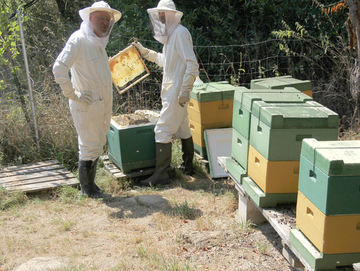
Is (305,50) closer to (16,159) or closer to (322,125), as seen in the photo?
(322,125)

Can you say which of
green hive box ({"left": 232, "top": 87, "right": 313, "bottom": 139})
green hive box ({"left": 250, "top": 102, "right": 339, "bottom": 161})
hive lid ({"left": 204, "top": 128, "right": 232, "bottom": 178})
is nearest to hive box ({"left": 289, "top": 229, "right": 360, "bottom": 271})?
green hive box ({"left": 250, "top": 102, "right": 339, "bottom": 161})

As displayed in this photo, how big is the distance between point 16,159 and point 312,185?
172 inches

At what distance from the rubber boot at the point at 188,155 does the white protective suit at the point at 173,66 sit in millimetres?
299

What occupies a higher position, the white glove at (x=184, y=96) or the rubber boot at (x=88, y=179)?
the white glove at (x=184, y=96)

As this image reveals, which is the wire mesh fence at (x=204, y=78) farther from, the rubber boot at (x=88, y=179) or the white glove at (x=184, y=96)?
the white glove at (x=184, y=96)

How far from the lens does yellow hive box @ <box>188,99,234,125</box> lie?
4746 millimetres

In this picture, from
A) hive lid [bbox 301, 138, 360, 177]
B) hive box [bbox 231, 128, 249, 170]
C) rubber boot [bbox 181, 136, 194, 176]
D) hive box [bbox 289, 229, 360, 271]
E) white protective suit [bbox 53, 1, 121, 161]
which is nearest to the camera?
hive lid [bbox 301, 138, 360, 177]

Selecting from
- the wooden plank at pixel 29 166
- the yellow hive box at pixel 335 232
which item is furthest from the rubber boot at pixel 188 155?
the yellow hive box at pixel 335 232

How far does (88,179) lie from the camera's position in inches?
171

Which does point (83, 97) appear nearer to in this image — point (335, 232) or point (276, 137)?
point (276, 137)

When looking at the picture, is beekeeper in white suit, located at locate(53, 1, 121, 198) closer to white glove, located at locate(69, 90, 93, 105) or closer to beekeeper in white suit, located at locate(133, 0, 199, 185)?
white glove, located at locate(69, 90, 93, 105)

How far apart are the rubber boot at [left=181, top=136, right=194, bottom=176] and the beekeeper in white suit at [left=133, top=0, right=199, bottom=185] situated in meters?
0.23

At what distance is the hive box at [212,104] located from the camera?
15.4 feet

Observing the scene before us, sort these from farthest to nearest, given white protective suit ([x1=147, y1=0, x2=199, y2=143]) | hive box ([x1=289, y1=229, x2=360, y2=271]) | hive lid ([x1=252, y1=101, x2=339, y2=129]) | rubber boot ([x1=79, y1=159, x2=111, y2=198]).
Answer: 1. white protective suit ([x1=147, y1=0, x2=199, y2=143])
2. rubber boot ([x1=79, y1=159, x2=111, y2=198])
3. hive lid ([x1=252, y1=101, x2=339, y2=129])
4. hive box ([x1=289, y1=229, x2=360, y2=271])
